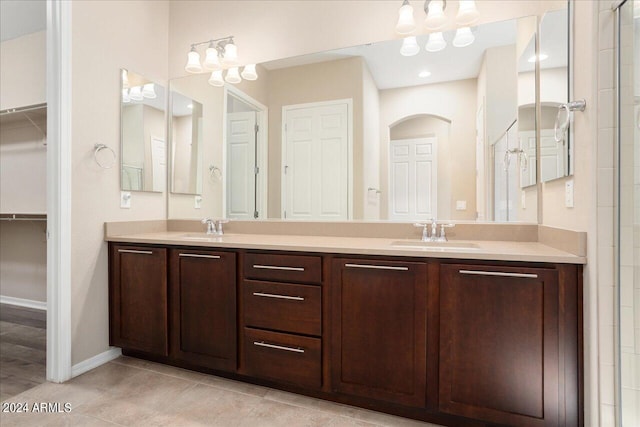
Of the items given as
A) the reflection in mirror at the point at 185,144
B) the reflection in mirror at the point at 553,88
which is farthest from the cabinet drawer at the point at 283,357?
the reflection in mirror at the point at 553,88

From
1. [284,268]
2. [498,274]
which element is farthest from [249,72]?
[498,274]

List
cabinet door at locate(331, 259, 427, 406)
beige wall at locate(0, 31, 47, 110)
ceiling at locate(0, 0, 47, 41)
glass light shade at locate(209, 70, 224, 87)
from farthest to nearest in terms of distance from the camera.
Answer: beige wall at locate(0, 31, 47, 110), ceiling at locate(0, 0, 47, 41), glass light shade at locate(209, 70, 224, 87), cabinet door at locate(331, 259, 427, 406)

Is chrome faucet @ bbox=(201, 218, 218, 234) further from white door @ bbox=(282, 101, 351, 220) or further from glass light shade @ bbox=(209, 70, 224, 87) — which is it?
glass light shade @ bbox=(209, 70, 224, 87)

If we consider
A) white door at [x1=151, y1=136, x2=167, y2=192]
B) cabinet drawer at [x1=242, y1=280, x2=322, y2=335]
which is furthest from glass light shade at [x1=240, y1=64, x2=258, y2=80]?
cabinet drawer at [x1=242, y1=280, x2=322, y2=335]

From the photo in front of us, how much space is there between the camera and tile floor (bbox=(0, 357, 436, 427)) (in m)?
1.64

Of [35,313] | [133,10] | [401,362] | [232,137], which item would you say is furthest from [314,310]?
[35,313]

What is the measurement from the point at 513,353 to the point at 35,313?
400cm

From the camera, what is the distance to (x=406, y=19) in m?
2.07

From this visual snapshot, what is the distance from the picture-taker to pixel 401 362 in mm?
1592

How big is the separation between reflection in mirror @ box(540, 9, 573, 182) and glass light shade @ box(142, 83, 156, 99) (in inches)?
105

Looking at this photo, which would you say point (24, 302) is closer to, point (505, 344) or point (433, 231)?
point (433, 231)

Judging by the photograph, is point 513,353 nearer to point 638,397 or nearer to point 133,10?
point 638,397

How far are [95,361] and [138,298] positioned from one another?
1.65 feet

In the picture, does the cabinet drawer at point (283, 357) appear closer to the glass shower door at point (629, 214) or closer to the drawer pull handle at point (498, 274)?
the drawer pull handle at point (498, 274)
